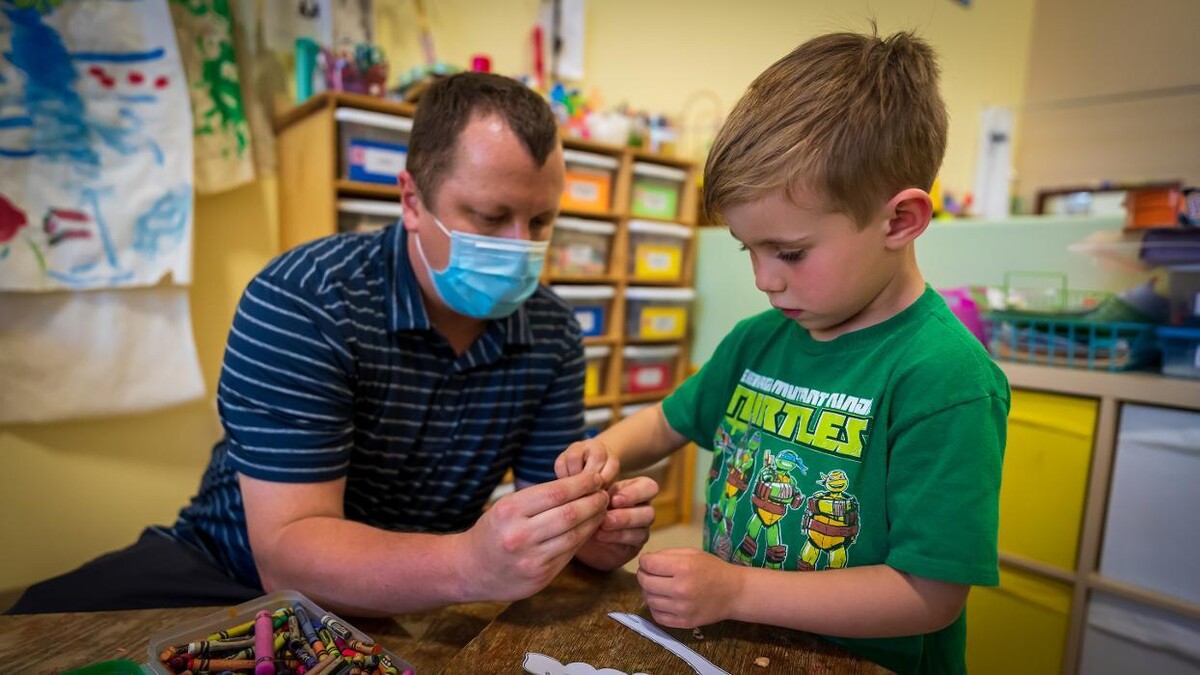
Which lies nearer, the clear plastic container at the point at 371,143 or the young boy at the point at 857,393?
the young boy at the point at 857,393

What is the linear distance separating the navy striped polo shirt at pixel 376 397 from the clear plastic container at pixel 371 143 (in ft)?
2.77

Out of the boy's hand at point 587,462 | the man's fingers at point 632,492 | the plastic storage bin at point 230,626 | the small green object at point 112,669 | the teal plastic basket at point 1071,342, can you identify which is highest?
the teal plastic basket at point 1071,342

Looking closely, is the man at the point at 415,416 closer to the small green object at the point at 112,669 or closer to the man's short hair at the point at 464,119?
the man's short hair at the point at 464,119

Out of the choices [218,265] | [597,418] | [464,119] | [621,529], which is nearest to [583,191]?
[597,418]

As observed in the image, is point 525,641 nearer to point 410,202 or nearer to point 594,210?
point 410,202

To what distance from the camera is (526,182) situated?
3.40 feet

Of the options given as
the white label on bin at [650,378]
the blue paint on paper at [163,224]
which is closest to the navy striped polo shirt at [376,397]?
the blue paint on paper at [163,224]

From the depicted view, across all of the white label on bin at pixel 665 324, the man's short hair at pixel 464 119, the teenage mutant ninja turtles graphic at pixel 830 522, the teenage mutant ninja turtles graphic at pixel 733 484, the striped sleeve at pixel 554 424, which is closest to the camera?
the teenage mutant ninja turtles graphic at pixel 830 522

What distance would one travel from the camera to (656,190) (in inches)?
102

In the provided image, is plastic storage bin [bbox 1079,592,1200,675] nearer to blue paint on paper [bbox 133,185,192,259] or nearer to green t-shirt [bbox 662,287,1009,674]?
green t-shirt [bbox 662,287,1009,674]

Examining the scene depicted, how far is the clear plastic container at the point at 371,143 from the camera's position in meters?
1.83

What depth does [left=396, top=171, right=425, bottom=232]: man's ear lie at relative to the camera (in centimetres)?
111

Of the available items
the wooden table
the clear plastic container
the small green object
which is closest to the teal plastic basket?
the wooden table

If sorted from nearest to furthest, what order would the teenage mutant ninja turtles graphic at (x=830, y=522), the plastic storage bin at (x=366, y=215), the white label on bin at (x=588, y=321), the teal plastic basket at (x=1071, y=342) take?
the teenage mutant ninja turtles graphic at (x=830, y=522) → the teal plastic basket at (x=1071, y=342) → the plastic storage bin at (x=366, y=215) → the white label on bin at (x=588, y=321)
